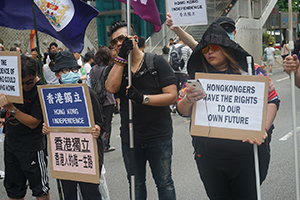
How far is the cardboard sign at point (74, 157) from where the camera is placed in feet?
11.6

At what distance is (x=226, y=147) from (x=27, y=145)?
6.88 ft

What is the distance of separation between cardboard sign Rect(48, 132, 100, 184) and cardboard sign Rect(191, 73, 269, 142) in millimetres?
1003

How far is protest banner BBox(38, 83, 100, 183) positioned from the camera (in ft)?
11.5

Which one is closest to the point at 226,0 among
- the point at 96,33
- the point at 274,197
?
the point at 96,33

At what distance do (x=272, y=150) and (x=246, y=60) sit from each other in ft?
13.8

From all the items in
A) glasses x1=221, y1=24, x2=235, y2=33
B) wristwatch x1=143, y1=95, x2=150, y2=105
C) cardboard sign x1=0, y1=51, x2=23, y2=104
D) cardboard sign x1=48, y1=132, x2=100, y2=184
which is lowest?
cardboard sign x1=48, y1=132, x2=100, y2=184

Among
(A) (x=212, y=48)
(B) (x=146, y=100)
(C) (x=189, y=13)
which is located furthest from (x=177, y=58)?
(A) (x=212, y=48)

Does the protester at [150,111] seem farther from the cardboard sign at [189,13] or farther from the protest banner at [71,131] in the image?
the cardboard sign at [189,13]

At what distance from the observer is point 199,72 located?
10.3 ft

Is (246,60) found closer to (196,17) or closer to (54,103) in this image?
(196,17)

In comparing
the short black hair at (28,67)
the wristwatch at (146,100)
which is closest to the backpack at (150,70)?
the wristwatch at (146,100)

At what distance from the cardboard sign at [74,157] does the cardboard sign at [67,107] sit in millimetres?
82

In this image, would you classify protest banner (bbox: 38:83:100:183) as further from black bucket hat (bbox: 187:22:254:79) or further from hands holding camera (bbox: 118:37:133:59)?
black bucket hat (bbox: 187:22:254:79)

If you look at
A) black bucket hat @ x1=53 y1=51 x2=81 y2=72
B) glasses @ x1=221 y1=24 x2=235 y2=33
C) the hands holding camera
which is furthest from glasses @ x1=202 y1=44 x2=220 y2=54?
black bucket hat @ x1=53 y1=51 x2=81 y2=72
